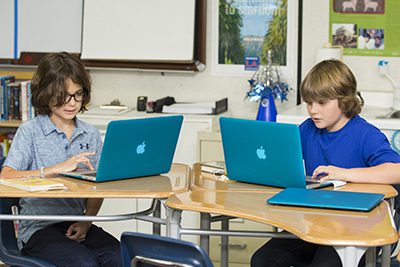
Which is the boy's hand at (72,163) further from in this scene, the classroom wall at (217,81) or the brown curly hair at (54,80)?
the classroom wall at (217,81)

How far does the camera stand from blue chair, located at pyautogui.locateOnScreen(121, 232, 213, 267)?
2035mm

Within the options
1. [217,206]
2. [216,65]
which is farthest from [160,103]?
[217,206]

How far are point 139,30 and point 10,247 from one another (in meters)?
2.12

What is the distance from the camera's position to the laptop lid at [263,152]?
9.05 ft

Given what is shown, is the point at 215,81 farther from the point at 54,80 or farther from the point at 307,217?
the point at 307,217

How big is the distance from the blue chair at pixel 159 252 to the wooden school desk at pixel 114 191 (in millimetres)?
525

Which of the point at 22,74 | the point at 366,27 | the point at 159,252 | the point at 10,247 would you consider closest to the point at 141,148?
the point at 10,247

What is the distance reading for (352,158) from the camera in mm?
3057

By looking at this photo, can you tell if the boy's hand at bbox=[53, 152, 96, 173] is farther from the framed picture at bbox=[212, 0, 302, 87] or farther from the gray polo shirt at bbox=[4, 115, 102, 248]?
the framed picture at bbox=[212, 0, 302, 87]

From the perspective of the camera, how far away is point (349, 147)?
3.06 metres

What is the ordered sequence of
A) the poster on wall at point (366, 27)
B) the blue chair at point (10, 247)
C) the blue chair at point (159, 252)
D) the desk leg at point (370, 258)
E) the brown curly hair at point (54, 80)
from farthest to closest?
the poster on wall at point (366, 27) → the brown curly hair at point (54, 80) → the blue chair at point (10, 247) → the desk leg at point (370, 258) → the blue chair at point (159, 252)

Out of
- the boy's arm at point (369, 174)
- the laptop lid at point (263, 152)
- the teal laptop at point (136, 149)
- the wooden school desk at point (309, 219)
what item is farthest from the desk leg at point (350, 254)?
the teal laptop at point (136, 149)

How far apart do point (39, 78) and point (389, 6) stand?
2.20m

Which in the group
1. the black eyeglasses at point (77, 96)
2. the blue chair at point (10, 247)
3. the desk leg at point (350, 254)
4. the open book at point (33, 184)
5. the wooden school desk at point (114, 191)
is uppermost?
the black eyeglasses at point (77, 96)
